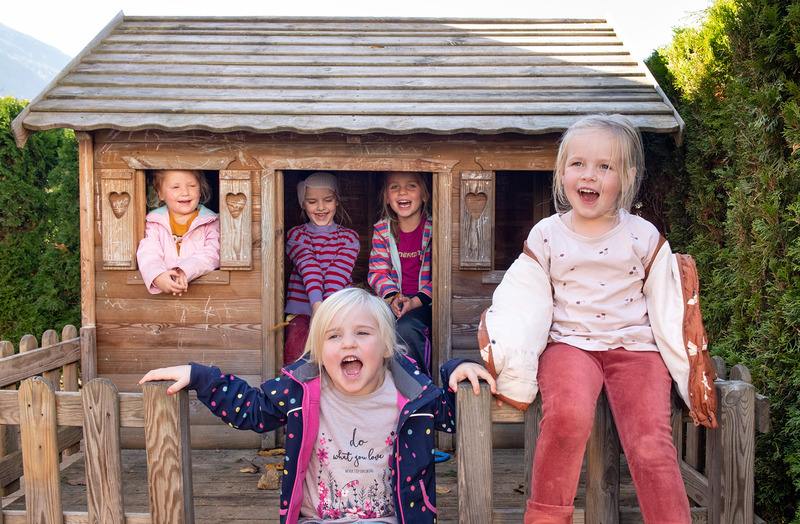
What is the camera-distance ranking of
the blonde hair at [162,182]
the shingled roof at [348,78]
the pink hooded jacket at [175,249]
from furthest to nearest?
the blonde hair at [162,182] < the pink hooded jacket at [175,249] < the shingled roof at [348,78]

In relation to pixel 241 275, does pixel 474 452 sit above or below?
below

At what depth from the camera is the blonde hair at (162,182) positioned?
498 cm

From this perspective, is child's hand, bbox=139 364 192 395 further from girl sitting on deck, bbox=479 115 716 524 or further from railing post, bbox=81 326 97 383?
railing post, bbox=81 326 97 383

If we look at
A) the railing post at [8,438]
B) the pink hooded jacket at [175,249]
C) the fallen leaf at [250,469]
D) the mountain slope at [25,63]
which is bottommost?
the fallen leaf at [250,469]

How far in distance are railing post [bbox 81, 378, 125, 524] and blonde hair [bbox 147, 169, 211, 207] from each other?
2505 millimetres

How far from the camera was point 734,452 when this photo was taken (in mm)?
2740

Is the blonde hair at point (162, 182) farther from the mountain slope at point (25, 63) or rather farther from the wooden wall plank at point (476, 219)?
the mountain slope at point (25, 63)

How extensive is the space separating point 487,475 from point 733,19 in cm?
315

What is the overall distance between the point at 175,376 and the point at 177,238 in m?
2.48

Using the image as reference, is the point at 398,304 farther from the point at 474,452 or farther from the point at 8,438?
the point at 8,438

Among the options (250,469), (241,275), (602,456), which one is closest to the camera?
(602,456)

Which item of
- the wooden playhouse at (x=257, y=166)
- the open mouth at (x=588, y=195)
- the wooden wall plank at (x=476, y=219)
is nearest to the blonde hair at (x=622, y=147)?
the open mouth at (x=588, y=195)

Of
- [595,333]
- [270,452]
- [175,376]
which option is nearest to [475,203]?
[595,333]

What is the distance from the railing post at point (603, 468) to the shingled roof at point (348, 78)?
232cm
